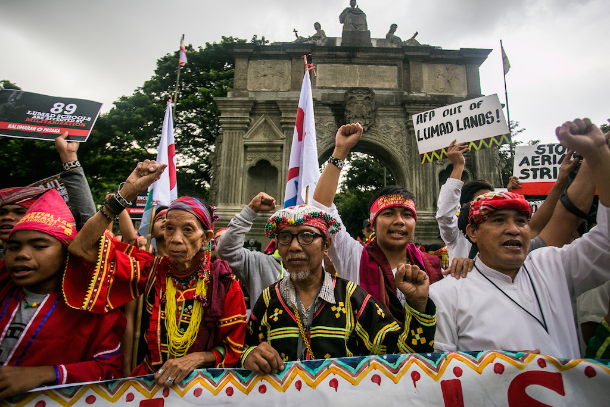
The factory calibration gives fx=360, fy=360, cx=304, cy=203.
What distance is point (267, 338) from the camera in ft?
6.30

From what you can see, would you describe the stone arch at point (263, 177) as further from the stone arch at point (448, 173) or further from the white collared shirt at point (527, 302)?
the white collared shirt at point (527, 302)

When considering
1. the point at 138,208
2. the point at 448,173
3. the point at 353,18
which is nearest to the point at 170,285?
the point at 138,208

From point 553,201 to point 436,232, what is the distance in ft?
29.2

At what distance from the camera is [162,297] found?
85.4 inches

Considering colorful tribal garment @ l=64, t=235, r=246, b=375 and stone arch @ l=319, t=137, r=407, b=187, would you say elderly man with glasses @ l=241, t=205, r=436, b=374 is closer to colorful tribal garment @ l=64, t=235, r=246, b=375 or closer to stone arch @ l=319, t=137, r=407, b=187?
colorful tribal garment @ l=64, t=235, r=246, b=375

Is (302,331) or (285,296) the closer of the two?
(302,331)

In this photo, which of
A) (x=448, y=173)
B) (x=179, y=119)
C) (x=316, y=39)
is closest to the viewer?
(x=448, y=173)

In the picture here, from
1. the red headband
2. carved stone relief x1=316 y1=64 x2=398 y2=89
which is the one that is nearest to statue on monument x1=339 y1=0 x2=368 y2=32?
carved stone relief x1=316 y1=64 x2=398 y2=89

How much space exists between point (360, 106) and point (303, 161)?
28.6 ft

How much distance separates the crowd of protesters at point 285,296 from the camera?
69.9 inches

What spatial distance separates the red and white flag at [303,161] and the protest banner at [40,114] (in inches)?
84.1

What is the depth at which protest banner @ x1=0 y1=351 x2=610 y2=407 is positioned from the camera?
1636mm

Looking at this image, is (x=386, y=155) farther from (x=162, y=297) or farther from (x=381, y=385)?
(x=381, y=385)

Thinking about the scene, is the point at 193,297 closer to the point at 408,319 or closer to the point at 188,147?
the point at 408,319
